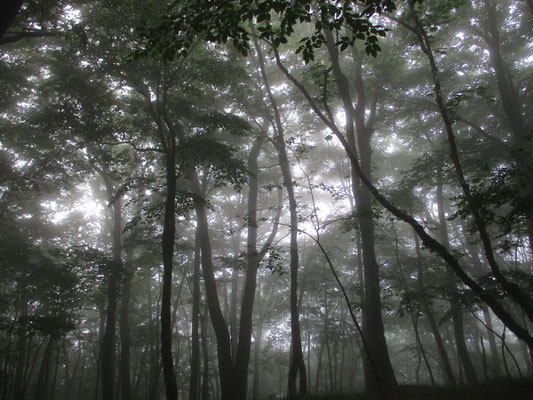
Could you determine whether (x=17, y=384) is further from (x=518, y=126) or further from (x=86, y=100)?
(x=518, y=126)

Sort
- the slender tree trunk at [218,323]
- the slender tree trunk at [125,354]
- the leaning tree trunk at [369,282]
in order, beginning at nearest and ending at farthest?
the leaning tree trunk at [369,282]
the slender tree trunk at [218,323]
the slender tree trunk at [125,354]

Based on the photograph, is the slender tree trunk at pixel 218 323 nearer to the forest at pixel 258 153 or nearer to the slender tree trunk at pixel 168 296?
the forest at pixel 258 153

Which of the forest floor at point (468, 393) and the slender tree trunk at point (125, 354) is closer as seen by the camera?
the forest floor at point (468, 393)

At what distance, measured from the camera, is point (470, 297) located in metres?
10.1

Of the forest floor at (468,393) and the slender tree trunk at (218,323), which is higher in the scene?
the slender tree trunk at (218,323)

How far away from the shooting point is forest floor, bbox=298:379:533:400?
252 inches

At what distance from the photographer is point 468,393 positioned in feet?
24.1

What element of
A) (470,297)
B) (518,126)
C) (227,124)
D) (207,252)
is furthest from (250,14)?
(518,126)

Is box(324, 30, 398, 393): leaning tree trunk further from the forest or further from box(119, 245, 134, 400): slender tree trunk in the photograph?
box(119, 245, 134, 400): slender tree trunk

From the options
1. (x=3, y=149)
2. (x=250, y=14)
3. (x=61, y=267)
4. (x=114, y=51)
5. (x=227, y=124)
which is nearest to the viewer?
(x=250, y=14)

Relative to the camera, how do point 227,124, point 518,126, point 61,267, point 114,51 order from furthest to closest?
point 518,126
point 61,267
point 227,124
point 114,51

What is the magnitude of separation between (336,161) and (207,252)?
1130 cm

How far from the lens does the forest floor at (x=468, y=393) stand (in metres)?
6.41

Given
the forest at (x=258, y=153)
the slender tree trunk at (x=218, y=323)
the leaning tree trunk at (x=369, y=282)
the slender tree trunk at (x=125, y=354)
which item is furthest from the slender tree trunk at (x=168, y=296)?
the slender tree trunk at (x=125, y=354)
